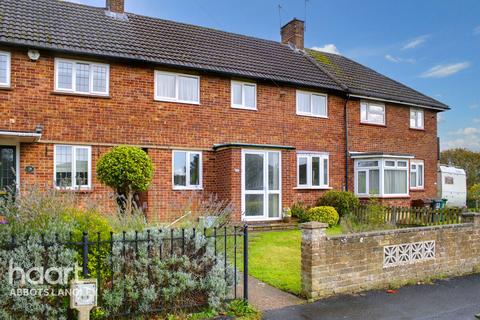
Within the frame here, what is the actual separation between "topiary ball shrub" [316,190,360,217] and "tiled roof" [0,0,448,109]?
190 inches

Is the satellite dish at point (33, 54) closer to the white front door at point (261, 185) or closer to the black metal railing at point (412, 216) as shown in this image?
the white front door at point (261, 185)

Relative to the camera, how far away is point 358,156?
62.5 feet

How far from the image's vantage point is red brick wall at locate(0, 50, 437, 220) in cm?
1275

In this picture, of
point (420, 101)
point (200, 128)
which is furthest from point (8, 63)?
point (420, 101)

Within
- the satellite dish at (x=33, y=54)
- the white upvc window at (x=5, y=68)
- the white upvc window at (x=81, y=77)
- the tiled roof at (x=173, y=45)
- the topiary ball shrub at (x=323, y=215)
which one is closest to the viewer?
the white upvc window at (x=5, y=68)

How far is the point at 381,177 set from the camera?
18484mm

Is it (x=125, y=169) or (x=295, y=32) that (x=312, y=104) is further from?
(x=125, y=169)

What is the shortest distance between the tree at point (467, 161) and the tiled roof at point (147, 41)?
27094mm

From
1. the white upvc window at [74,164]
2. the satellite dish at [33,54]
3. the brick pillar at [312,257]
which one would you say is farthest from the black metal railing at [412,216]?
the satellite dish at [33,54]

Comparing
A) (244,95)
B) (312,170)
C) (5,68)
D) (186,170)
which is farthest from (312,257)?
(312,170)

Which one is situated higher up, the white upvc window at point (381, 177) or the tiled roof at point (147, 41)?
the tiled roof at point (147, 41)

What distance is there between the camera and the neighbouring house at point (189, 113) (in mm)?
12852

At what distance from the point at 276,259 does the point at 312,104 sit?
10.3 m

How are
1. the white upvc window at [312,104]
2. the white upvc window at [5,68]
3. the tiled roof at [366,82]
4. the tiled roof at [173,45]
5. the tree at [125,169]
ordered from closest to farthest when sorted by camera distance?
the tree at [125,169], the white upvc window at [5,68], the tiled roof at [173,45], the white upvc window at [312,104], the tiled roof at [366,82]
